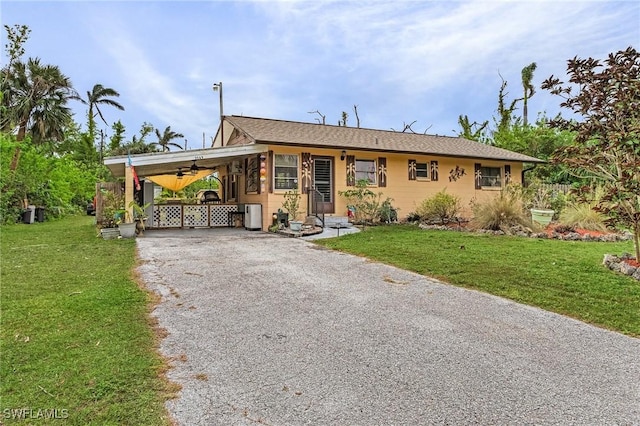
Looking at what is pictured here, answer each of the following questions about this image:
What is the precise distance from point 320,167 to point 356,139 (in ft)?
7.81

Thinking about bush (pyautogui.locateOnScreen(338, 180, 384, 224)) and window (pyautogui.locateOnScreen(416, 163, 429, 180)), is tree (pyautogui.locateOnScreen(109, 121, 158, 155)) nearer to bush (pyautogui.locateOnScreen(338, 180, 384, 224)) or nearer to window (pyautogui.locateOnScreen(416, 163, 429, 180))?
bush (pyautogui.locateOnScreen(338, 180, 384, 224))

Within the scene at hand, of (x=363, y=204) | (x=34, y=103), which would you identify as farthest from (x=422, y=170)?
(x=34, y=103)

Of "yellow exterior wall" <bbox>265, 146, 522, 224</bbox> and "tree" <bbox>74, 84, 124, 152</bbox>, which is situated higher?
"tree" <bbox>74, 84, 124, 152</bbox>

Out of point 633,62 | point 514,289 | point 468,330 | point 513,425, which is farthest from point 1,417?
point 633,62

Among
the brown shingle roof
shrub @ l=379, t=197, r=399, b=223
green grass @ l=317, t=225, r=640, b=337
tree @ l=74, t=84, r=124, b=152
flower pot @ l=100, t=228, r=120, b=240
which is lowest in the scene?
green grass @ l=317, t=225, r=640, b=337

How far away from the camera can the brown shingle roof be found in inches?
517

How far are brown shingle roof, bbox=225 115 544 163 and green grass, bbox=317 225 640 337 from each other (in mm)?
4448

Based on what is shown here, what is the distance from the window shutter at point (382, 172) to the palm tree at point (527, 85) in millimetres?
22085

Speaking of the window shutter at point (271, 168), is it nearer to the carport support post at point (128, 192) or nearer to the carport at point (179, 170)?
the carport at point (179, 170)

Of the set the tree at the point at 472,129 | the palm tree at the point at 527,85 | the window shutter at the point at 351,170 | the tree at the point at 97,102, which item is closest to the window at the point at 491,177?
the window shutter at the point at 351,170

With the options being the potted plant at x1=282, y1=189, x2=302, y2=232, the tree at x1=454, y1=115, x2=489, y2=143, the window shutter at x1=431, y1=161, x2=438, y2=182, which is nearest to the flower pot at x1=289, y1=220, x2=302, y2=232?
the potted plant at x1=282, y1=189, x2=302, y2=232

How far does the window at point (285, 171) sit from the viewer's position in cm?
1283

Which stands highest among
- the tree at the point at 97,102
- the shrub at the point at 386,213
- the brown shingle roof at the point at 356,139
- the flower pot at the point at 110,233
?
the tree at the point at 97,102

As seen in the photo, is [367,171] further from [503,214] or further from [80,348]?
[80,348]
